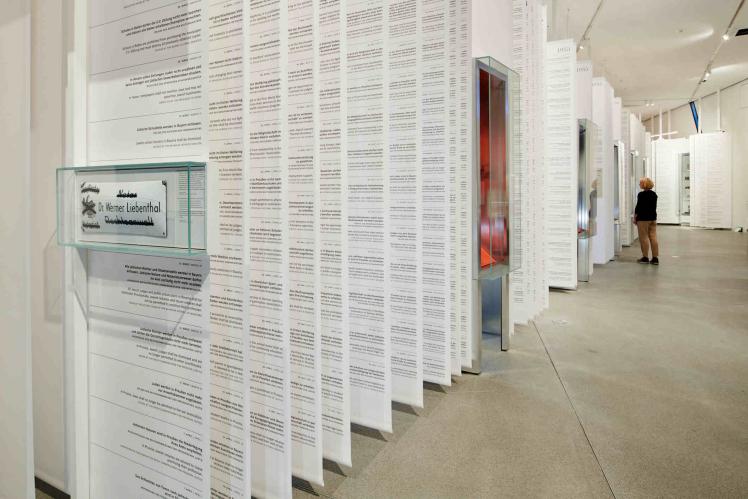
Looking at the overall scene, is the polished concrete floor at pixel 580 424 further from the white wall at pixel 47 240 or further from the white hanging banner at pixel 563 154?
the white hanging banner at pixel 563 154

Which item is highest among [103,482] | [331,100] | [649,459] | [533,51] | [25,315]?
[533,51]

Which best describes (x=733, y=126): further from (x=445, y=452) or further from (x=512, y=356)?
(x=445, y=452)

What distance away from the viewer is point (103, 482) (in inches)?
60.0

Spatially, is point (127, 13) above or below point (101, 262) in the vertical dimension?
above

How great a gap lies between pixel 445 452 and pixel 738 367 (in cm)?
239

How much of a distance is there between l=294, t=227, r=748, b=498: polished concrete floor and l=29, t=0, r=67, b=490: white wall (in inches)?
35.0

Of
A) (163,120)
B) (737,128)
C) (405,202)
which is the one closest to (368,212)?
(405,202)

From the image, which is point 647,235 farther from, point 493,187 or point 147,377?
point 147,377

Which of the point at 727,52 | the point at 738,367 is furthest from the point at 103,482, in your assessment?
the point at 727,52

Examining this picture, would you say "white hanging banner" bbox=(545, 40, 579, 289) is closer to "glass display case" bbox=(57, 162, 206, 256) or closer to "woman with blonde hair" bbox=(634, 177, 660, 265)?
"woman with blonde hair" bbox=(634, 177, 660, 265)

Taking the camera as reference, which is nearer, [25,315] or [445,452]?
[25,315]

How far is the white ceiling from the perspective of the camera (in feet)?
30.4

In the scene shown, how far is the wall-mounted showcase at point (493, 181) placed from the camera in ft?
10.5

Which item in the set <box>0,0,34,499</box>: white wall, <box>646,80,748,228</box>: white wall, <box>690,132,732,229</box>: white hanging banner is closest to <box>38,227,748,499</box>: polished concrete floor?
<box>0,0,34,499</box>: white wall
